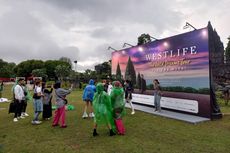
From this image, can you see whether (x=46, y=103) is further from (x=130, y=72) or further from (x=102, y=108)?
(x=130, y=72)

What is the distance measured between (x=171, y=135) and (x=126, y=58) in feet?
32.5

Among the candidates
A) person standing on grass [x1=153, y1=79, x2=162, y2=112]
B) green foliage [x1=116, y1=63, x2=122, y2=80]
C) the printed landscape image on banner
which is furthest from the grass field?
green foliage [x1=116, y1=63, x2=122, y2=80]

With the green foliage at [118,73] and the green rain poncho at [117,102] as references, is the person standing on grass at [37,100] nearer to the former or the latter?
the green rain poncho at [117,102]

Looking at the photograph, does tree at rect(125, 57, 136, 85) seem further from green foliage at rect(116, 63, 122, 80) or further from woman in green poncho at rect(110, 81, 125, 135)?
woman in green poncho at rect(110, 81, 125, 135)

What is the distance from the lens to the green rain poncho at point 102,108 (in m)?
6.52

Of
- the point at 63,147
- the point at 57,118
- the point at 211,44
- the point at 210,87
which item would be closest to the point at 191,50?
the point at 211,44

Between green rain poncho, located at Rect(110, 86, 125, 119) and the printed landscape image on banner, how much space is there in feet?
14.0

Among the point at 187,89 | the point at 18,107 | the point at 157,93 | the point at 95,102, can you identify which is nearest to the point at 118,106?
the point at 95,102

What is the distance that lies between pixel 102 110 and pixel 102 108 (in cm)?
6

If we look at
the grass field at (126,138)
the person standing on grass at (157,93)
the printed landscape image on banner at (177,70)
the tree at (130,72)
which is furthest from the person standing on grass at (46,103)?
the tree at (130,72)

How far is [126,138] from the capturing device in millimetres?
6406

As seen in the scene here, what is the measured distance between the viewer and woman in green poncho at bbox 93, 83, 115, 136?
6523 millimetres

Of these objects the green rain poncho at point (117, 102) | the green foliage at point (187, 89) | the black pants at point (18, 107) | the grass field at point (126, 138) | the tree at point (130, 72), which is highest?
the tree at point (130, 72)

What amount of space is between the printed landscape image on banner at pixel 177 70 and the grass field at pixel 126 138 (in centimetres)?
162
